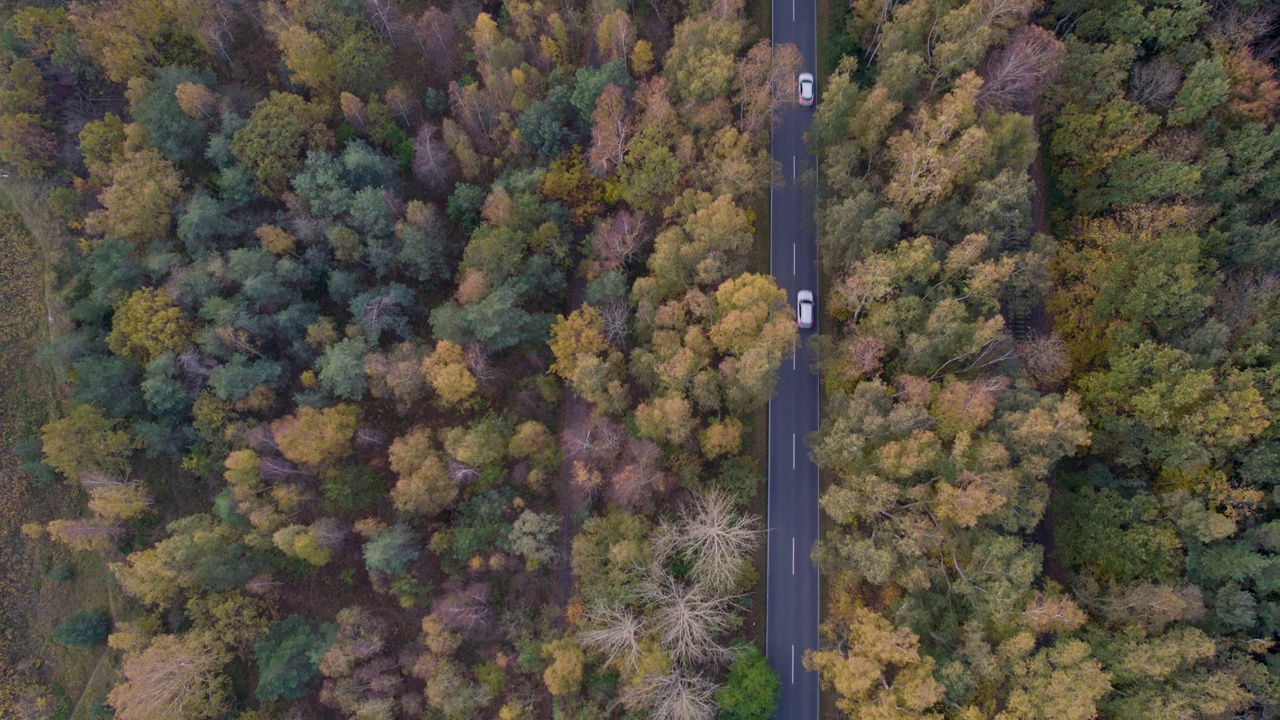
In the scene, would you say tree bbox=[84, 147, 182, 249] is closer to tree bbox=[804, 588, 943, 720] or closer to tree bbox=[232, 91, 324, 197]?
tree bbox=[232, 91, 324, 197]

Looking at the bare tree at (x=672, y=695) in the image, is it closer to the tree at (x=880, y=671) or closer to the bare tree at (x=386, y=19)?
the tree at (x=880, y=671)

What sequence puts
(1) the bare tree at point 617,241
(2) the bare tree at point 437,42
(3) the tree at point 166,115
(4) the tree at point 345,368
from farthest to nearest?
(2) the bare tree at point 437,42 → (3) the tree at point 166,115 → (1) the bare tree at point 617,241 → (4) the tree at point 345,368

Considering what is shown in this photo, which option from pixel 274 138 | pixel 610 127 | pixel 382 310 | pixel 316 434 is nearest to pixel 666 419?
pixel 610 127

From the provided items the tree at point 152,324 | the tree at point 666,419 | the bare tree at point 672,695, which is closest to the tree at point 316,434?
the tree at point 152,324

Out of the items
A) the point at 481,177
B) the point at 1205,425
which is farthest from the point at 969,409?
the point at 481,177

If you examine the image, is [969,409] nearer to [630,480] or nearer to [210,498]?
[630,480]

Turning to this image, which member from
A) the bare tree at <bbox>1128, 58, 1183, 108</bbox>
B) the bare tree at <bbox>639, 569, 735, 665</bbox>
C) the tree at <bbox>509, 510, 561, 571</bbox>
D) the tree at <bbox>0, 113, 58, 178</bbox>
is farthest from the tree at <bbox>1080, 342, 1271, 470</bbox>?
the tree at <bbox>0, 113, 58, 178</bbox>

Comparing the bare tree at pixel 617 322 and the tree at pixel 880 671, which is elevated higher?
the bare tree at pixel 617 322
